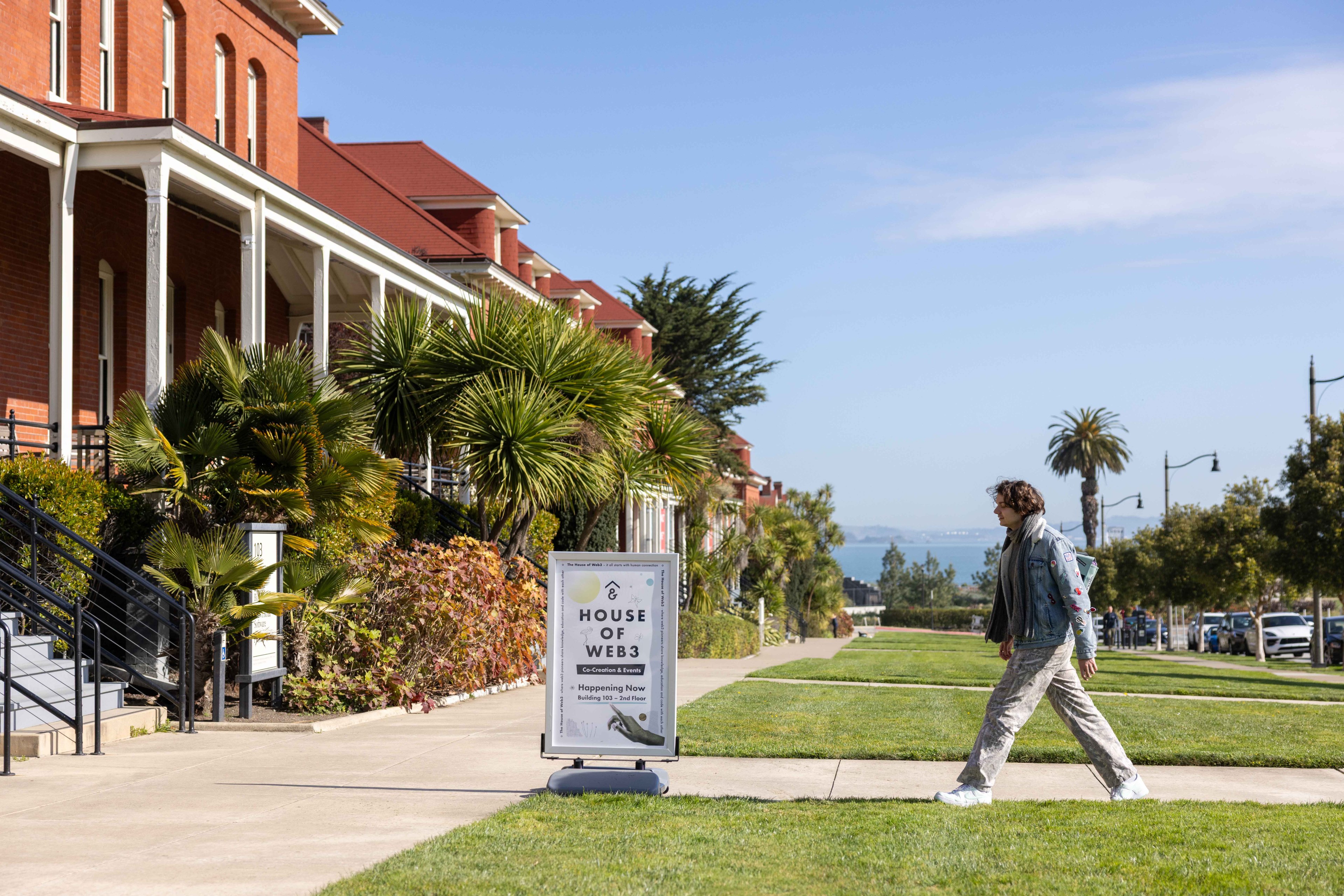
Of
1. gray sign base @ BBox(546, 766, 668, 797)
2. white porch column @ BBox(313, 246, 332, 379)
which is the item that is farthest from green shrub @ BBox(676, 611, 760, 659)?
gray sign base @ BBox(546, 766, 668, 797)

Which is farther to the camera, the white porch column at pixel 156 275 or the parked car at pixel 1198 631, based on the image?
the parked car at pixel 1198 631

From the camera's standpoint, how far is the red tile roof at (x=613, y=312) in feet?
135

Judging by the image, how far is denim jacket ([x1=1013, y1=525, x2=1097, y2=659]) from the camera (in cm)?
750

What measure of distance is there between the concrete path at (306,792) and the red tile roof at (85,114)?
22.6ft

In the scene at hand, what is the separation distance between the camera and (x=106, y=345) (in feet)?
60.3

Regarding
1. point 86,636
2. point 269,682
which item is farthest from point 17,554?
point 269,682

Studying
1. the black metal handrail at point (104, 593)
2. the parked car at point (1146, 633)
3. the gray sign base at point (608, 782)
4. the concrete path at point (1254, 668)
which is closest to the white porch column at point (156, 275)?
the black metal handrail at point (104, 593)

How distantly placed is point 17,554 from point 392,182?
2310 cm

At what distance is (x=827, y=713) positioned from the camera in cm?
1368

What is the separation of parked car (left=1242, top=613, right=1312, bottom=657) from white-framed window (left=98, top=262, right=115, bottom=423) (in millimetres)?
36698

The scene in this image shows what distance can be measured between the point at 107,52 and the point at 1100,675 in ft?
63.0

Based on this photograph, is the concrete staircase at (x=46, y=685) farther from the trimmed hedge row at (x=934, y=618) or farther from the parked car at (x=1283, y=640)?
the trimmed hedge row at (x=934, y=618)

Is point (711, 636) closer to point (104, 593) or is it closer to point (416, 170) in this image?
point (416, 170)

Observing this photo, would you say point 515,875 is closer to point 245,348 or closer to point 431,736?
point 431,736
